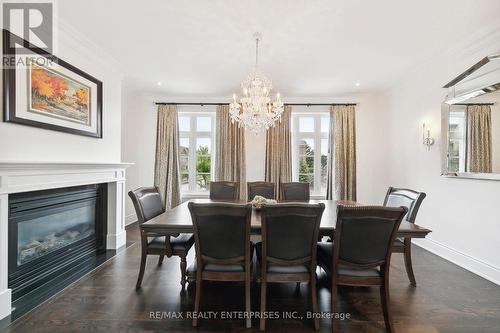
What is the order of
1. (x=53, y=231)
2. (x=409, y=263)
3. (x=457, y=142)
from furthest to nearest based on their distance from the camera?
1. (x=457, y=142)
2. (x=53, y=231)
3. (x=409, y=263)

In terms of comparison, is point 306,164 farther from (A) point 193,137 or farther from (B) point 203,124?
(A) point 193,137

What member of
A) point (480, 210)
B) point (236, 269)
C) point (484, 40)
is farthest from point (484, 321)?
point (484, 40)

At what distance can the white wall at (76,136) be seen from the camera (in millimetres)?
2109

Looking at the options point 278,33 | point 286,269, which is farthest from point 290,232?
point 278,33

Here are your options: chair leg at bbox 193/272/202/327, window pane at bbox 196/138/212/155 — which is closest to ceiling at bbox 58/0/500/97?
window pane at bbox 196/138/212/155

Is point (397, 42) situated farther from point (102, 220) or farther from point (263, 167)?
point (102, 220)

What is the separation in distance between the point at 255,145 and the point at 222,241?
3408 millimetres

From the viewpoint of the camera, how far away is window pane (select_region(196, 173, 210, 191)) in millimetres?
5195

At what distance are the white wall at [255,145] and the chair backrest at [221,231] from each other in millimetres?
3230

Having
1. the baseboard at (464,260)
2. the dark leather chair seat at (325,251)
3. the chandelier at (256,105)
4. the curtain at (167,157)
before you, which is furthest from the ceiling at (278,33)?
the baseboard at (464,260)

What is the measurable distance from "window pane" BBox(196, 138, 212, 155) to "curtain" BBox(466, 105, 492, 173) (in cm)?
428

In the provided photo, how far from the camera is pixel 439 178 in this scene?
335cm

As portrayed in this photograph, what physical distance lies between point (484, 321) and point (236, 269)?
208cm

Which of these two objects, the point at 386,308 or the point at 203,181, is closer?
the point at 386,308
